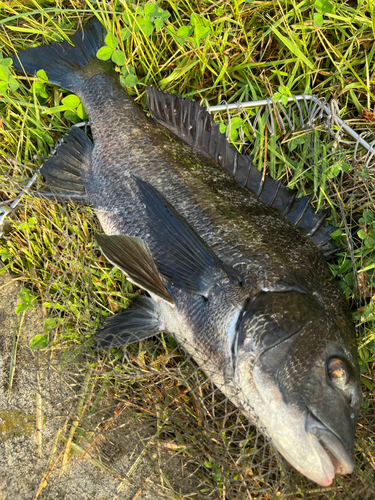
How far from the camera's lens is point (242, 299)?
216cm

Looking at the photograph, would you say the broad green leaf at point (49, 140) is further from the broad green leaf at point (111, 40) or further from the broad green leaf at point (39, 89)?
the broad green leaf at point (111, 40)

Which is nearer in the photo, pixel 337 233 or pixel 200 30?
pixel 337 233

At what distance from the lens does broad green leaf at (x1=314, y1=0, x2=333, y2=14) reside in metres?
2.84

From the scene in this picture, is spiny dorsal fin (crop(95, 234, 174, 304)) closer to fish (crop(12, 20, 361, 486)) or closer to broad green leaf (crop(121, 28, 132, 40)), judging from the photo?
fish (crop(12, 20, 361, 486))

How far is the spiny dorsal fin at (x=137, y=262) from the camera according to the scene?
2.36 meters

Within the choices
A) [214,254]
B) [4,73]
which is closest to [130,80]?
[4,73]

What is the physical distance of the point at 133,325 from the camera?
8.74ft

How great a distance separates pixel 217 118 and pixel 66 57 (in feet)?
3.92

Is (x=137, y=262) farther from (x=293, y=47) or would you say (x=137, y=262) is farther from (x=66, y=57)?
(x=293, y=47)

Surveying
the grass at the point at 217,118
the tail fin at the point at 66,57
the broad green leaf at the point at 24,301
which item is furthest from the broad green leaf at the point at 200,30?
the broad green leaf at the point at 24,301

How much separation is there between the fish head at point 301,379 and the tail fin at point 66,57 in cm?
215

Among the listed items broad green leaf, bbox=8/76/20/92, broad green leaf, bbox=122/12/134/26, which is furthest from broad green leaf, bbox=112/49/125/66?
broad green leaf, bbox=8/76/20/92

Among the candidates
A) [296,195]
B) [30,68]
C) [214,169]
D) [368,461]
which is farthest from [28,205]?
[368,461]

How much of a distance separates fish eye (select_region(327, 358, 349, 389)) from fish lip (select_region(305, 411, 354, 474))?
0.21 m
